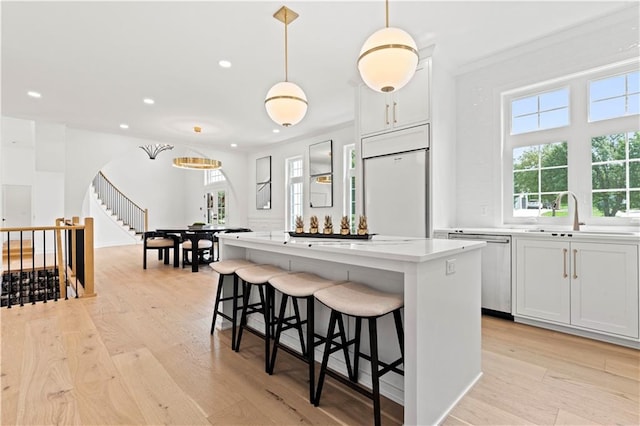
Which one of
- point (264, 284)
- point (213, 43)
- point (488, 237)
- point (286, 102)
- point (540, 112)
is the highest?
point (213, 43)

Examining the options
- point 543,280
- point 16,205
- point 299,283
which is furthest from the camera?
point 16,205

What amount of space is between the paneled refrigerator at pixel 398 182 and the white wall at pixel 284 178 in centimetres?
161

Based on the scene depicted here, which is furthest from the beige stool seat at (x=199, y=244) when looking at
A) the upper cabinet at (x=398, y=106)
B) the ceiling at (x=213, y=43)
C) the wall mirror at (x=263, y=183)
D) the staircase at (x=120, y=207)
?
the staircase at (x=120, y=207)

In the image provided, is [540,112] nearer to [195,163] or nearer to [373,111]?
[373,111]

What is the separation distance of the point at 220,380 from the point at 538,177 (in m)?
3.57

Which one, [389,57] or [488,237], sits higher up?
[389,57]

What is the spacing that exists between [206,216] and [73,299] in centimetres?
761

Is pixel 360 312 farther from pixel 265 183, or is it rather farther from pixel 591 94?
pixel 265 183

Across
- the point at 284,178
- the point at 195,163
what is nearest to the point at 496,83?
the point at 284,178

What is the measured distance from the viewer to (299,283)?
1965mm

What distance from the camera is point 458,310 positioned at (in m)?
1.74

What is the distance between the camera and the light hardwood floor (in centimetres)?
164

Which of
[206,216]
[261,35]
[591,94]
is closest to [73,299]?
A: [261,35]

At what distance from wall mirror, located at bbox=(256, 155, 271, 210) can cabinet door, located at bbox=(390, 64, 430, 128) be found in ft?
15.1
